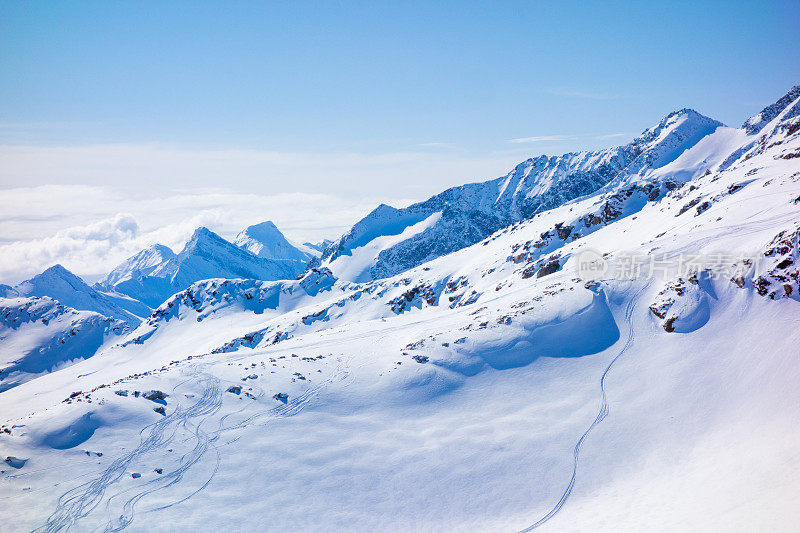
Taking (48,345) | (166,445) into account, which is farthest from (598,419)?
(48,345)

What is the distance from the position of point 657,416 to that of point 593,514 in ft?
37.6

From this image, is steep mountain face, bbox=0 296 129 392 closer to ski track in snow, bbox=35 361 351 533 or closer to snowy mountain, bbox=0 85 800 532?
snowy mountain, bbox=0 85 800 532

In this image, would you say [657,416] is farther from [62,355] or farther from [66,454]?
[62,355]

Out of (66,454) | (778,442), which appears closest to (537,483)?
(778,442)

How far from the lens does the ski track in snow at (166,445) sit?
957 inches

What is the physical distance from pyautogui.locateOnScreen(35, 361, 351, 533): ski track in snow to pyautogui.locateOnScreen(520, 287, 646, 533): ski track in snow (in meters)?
21.6

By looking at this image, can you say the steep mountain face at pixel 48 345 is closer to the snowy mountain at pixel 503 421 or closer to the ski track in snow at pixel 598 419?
the snowy mountain at pixel 503 421

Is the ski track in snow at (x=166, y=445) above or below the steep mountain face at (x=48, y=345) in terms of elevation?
above

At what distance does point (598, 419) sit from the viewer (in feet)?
105

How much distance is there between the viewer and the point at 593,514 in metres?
24.2

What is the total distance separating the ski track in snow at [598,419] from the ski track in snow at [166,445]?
21576 mm

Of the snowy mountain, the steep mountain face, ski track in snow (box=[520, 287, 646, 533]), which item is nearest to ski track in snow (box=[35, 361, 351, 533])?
the snowy mountain

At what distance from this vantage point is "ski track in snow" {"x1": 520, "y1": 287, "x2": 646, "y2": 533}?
81.9 feet

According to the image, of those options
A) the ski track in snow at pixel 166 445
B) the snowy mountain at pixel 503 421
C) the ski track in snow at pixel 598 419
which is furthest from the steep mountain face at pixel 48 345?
the ski track in snow at pixel 598 419
